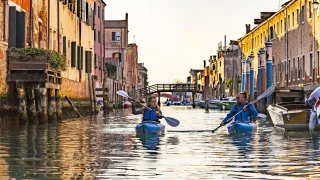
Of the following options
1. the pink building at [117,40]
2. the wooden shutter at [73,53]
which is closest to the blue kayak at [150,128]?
the wooden shutter at [73,53]

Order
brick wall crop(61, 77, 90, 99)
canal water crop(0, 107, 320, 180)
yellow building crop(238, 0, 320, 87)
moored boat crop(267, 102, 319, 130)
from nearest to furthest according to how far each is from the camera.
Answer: canal water crop(0, 107, 320, 180) → moored boat crop(267, 102, 319, 130) → brick wall crop(61, 77, 90, 99) → yellow building crop(238, 0, 320, 87)

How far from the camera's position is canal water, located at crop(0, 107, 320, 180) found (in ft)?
37.6

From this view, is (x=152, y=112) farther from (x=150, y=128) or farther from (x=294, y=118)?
(x=294, y=118)

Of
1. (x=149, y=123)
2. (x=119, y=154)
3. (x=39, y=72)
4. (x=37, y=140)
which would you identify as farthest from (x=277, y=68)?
(x=119, y=154)

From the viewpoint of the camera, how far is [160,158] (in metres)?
14.3

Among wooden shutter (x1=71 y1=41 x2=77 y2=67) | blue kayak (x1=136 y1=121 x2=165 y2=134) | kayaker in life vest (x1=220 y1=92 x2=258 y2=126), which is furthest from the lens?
wooden shutter (x1=71 y1=41 x2=77 y2=67)

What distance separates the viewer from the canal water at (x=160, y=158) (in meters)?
11.5

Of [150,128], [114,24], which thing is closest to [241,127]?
[150,128]

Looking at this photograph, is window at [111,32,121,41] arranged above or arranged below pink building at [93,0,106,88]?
above

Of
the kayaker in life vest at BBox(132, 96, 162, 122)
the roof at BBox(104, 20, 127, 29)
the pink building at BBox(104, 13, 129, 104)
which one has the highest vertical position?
the roof at BBox(104, 20, 127, 29)

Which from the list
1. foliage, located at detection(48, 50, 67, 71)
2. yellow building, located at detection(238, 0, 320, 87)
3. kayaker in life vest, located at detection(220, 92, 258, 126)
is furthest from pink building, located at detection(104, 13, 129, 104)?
kayaker in life vest, located at detection(220, 92, 258, 126)

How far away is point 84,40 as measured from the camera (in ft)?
158

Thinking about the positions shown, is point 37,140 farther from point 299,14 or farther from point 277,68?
point 277,68

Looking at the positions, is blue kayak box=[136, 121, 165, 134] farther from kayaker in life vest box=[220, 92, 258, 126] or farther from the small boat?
the small boat
